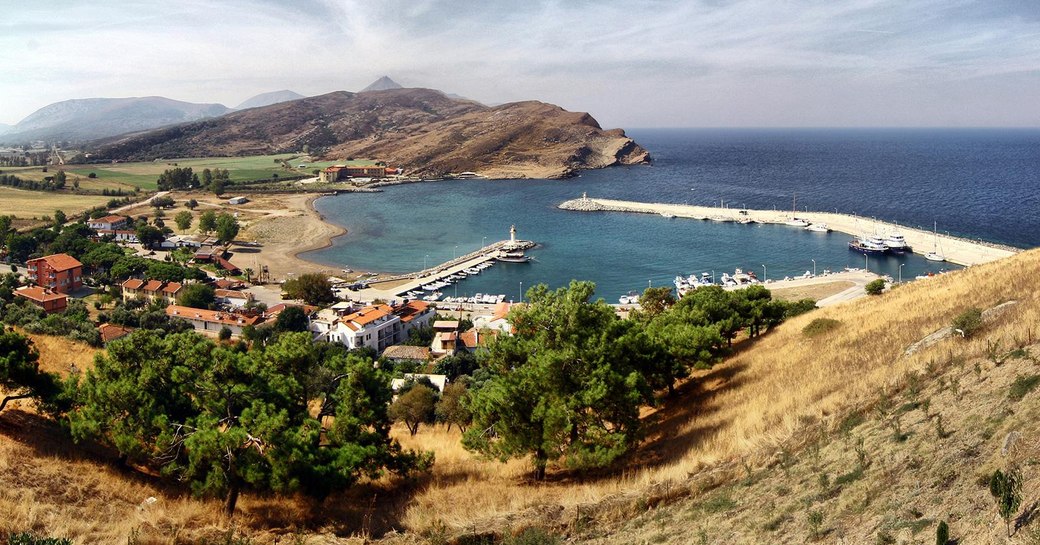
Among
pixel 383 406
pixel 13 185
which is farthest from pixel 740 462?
pixel 13 185

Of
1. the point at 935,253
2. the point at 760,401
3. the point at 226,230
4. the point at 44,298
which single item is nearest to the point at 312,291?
the point at 44,298

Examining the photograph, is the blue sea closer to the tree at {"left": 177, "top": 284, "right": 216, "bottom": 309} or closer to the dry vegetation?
the tree at {"left": 177, "top": 284, "right": 216, "bottom": 309}

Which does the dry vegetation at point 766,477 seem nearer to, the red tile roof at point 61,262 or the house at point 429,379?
the house at point 429,379

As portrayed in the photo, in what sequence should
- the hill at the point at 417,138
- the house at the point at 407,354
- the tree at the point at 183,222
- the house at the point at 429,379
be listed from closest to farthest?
the house at the point at 429,379
the house at the point at 407,354
the tree at the point at 183,222
the hill at the point at 417,138

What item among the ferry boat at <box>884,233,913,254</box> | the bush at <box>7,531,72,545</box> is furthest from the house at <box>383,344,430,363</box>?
the ferry boat at <box>884,233,913,254</box>

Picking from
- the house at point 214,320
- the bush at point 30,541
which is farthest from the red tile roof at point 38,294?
the bush at point 30,541

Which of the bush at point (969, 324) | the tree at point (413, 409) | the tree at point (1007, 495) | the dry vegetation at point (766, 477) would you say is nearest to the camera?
the tree at point (1007, 495)
